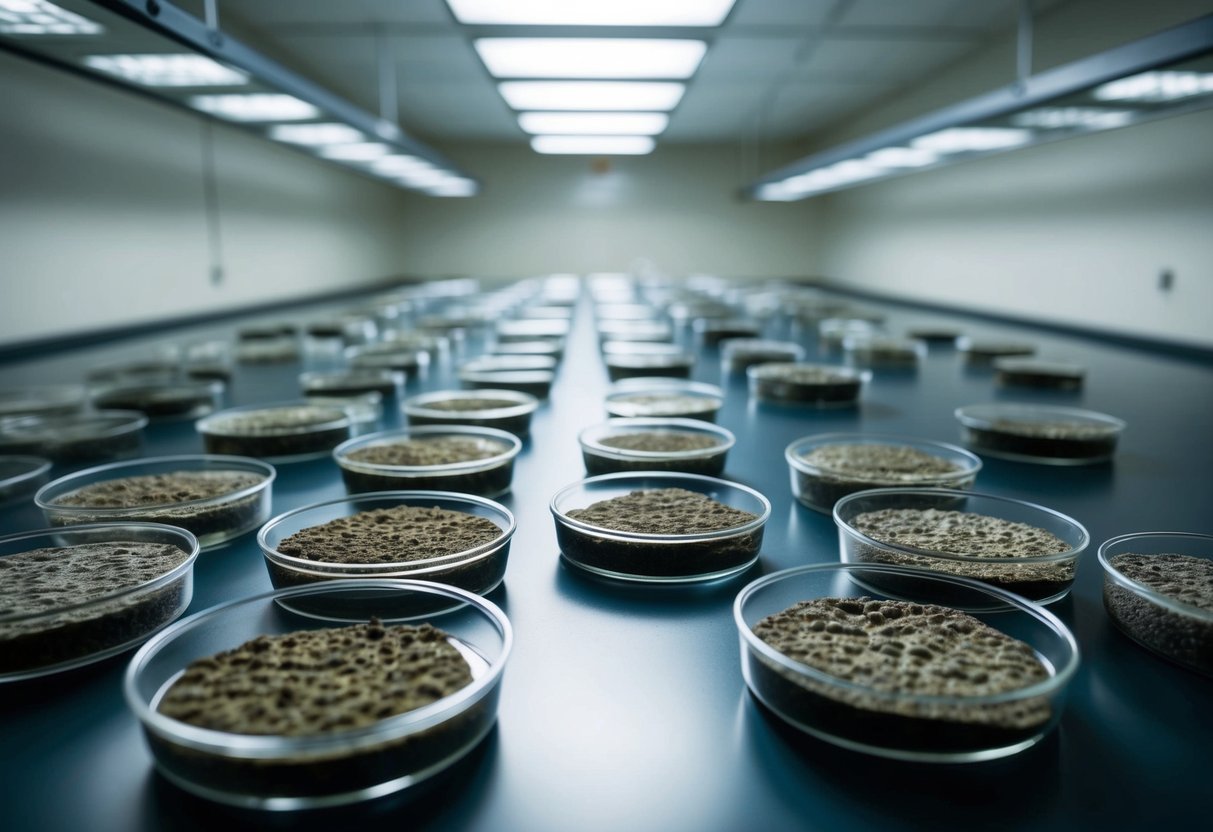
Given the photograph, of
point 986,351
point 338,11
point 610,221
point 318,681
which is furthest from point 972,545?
point 610,221

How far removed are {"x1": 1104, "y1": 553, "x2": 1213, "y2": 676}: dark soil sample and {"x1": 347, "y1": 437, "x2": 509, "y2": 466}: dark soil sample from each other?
2.98 ft

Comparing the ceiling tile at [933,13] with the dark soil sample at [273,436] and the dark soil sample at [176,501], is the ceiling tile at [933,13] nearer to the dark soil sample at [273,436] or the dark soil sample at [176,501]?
the dark soil sample at [273,436]

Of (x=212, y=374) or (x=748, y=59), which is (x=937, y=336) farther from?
(x=212, y=374)

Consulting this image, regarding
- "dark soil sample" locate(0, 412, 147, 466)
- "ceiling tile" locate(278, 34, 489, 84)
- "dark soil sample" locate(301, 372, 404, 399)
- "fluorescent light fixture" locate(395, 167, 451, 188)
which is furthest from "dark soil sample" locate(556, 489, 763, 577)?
"ceiling tile" locate(278, 34, 489, 84)

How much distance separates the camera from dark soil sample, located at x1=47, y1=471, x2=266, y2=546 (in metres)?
1.05

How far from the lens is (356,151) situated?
3828mm

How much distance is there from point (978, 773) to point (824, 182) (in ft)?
16.4

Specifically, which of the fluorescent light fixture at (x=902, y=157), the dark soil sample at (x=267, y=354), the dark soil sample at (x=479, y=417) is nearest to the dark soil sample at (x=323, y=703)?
the dark soil sample at (x=479, y=417)

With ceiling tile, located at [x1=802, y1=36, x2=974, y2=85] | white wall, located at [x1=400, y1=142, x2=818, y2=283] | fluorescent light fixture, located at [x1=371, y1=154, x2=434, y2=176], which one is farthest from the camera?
white wall, located at [x1=400, y1=142, x2=818, y2=283]

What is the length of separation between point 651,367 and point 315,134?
187 centimetres

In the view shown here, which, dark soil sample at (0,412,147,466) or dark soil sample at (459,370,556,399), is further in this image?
dark soil sample at (459,370,556,399)

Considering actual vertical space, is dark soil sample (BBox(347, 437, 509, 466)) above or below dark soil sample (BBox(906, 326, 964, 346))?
below

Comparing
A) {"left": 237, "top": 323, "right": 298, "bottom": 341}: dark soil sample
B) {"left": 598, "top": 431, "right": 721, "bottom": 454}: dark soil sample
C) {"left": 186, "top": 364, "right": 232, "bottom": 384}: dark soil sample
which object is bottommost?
{"left": 598, "top": 431, "right": 721, "bottom": 454}: dark soil sample

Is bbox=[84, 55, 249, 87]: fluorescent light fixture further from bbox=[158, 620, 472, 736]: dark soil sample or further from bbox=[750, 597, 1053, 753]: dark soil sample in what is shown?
bbox=[750, 597, 1053, 753]: dark soil sample
